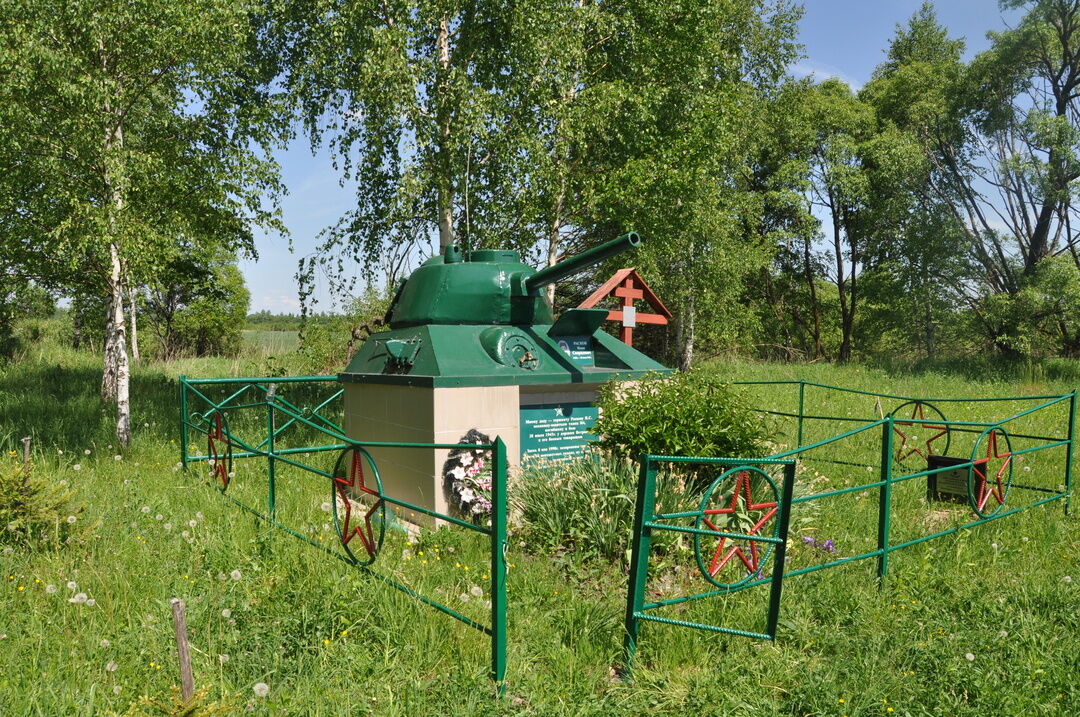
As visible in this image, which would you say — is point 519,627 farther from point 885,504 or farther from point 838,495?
point 838,495

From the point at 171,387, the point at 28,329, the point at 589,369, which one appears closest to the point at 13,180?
the point at 171,387

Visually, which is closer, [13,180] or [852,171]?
[13,180]

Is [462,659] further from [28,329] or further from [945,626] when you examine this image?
[28,329]

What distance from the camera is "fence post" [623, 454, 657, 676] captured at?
3643 mm

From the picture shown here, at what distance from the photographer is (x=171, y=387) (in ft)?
45.1

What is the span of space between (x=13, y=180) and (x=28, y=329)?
50.9 feet

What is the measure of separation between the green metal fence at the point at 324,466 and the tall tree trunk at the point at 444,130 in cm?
386

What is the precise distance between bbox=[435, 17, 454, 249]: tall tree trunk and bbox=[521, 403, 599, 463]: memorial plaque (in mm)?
5976

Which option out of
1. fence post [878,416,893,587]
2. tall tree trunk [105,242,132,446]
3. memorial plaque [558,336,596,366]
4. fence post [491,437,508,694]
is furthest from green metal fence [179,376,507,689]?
fence post [878,416,893,587]

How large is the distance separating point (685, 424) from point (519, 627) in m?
2.29

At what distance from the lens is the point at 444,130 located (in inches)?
509

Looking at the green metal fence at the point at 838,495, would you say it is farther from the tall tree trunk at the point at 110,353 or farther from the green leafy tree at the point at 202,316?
the green leafy tree at the point at 202,316

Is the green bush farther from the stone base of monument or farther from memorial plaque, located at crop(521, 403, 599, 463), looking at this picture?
memorial plaque, located at crop(521, 403, 599, 463)

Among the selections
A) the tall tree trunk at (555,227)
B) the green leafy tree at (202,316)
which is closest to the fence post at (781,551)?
the tall tree trunk at (555,227)
